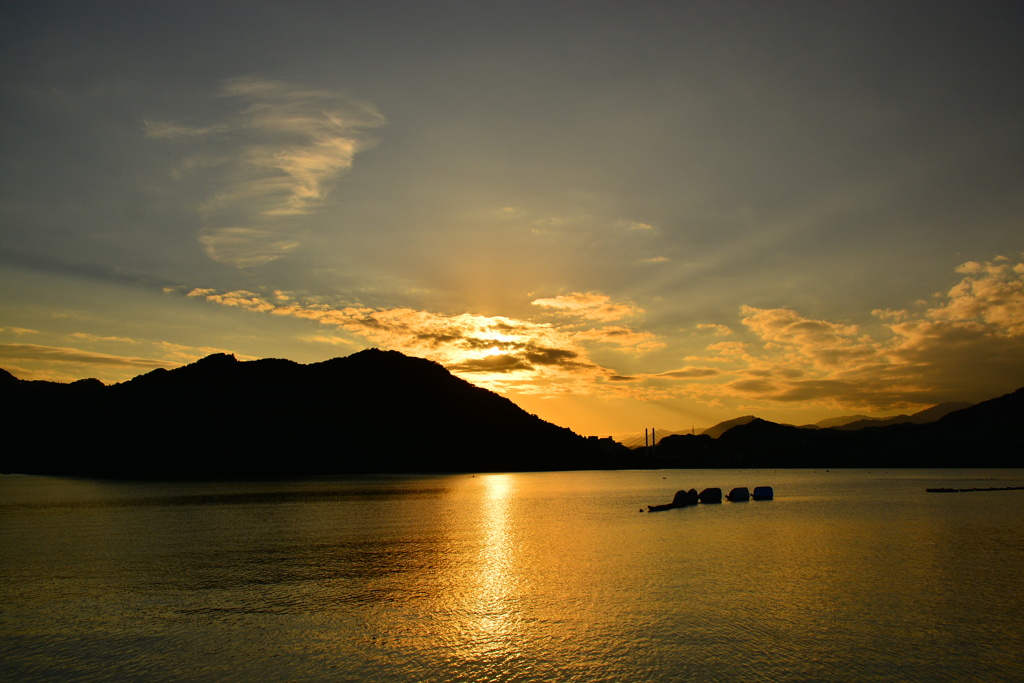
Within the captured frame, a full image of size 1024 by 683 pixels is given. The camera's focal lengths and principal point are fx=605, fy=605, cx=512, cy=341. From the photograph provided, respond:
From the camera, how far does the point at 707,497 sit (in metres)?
A: 90.2

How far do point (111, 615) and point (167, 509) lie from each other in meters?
58.1

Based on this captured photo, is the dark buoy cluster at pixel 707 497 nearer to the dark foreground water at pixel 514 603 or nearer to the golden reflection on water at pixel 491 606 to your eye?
the dark foreground water at pixel 514 603

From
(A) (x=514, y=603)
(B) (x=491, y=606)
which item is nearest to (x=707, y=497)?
(A) (x=514, y=603)

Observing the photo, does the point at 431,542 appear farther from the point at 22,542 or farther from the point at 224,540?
the point at 22,542

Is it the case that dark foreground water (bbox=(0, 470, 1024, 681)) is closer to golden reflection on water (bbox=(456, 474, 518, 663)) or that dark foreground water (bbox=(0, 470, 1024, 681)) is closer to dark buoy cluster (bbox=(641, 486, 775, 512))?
golden reflection on water (bbox=(456, 474, 518, 663))

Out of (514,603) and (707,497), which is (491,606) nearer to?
(514,603)

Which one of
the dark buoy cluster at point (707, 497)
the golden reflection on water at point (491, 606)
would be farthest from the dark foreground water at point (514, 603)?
the dark buoy cluster at point (707, 497)

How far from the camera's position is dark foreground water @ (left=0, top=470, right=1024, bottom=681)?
18.4 metres

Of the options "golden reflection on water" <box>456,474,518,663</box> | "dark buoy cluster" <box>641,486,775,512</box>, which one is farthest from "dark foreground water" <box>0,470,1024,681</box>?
"dark buoy cluster" <box>641,486,775,512</box>

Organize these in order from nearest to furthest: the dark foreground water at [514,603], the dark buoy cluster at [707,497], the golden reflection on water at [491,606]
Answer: the dark foreground water at [514,603] → the golden reflection on water at [491,606] → the dark buoy cluster at [707,497]

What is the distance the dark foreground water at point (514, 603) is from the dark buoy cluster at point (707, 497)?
26.7 m

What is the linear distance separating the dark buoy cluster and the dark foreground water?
1052 inches

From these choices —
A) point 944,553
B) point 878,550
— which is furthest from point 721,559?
point 944,553

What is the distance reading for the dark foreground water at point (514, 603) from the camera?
18.4 m
